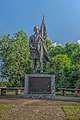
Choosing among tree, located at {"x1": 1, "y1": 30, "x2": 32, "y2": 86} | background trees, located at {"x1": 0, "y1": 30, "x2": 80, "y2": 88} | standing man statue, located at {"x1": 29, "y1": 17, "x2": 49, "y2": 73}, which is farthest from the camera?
tree, located at {"x1": 1, "y1": 30, "x2": 32, "y2": 86}

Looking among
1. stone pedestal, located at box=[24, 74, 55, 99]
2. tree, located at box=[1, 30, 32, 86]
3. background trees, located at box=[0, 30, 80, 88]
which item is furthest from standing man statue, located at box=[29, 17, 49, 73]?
tree, located at box=[1, 30, 32, 86]

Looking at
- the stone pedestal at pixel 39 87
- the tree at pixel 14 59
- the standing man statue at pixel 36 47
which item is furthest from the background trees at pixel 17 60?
the stone pedestal at pixel 39 87

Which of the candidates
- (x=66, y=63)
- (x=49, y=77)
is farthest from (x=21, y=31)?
(x=49, y=77)

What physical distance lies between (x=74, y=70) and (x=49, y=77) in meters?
13.4

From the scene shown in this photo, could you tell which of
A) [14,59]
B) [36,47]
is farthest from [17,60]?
[36,47]

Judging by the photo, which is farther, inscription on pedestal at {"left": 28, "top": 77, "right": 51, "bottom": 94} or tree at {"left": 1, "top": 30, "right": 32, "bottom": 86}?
tree at {"left": 1, "top": 30, "right": 32, "bottom": 86}

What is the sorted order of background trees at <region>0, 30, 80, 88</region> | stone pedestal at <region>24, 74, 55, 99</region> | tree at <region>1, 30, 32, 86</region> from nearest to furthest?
stone pedestal at <region>24, 74, 55, 99</region>
background trees at <region>0, 30, 80, 88</region>
tree at <region>1, 30, 32, 86</region>

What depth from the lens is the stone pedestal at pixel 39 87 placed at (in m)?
11.8

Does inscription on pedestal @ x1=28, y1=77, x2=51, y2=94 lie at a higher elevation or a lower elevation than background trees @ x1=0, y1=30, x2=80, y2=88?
lower

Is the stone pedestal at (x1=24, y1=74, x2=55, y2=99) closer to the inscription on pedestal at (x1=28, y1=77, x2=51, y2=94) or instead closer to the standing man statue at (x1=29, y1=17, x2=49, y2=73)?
the inscription on pedestal at (x1=28, y1=77, x2=51, y2=94)

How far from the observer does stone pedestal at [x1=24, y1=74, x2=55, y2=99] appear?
1177 cm

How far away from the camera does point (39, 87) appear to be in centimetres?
1180

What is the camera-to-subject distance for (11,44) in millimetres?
32500

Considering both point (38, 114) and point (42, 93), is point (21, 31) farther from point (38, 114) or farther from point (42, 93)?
point (38, 114)
